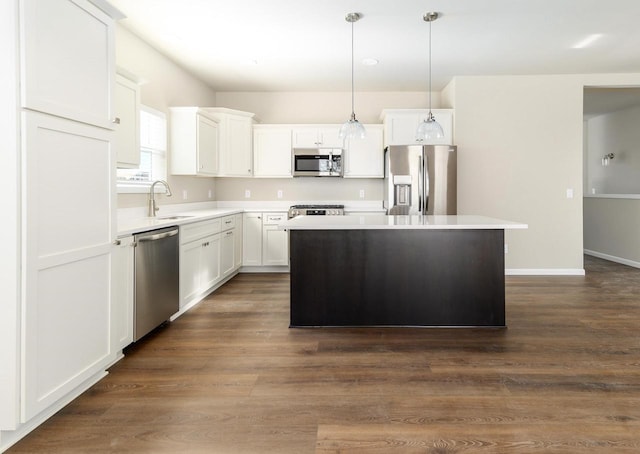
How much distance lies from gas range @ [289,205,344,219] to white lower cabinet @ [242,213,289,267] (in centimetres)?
14

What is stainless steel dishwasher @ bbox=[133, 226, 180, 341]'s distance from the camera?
114 inches

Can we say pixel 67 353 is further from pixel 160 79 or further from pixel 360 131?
pixel 160 79

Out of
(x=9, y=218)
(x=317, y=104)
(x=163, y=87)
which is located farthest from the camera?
(x=317, y=104)

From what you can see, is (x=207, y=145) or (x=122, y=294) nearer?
(x=122, y=294)

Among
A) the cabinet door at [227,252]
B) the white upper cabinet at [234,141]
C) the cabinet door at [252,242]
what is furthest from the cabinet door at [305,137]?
the cabinet door at [227,252]

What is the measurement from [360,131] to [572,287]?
312 cm

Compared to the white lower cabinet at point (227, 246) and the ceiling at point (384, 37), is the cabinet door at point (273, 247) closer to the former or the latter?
the white lower cabinet at point (227, 246)

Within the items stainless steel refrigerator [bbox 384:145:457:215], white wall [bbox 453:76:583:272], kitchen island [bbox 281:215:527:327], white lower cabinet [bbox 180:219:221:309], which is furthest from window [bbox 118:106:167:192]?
white wall [bbox 453:76:583:272]

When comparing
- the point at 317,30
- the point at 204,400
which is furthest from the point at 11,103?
the point at 317,30

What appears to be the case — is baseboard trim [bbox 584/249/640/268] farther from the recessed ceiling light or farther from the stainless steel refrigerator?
the recessed ceiling light

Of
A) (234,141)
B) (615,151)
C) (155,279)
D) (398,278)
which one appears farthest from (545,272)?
(155,279)

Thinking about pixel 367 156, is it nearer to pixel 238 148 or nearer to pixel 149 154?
pixel 238 148

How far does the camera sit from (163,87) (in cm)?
460

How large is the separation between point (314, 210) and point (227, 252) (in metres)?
1.39
